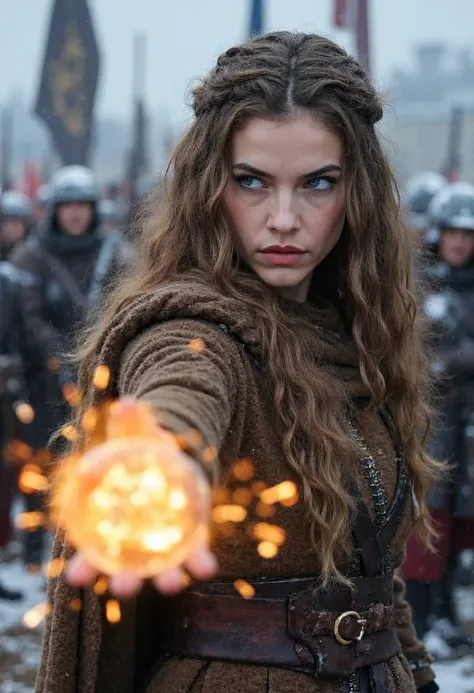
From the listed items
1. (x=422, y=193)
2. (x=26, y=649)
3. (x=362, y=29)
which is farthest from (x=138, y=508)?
(x=422, y=193)

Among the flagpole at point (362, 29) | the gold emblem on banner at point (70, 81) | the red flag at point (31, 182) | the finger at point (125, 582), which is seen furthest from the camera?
the red flag at point (31, 182)

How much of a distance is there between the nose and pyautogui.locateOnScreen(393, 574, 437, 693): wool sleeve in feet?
2.80

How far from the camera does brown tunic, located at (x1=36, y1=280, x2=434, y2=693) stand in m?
1.67

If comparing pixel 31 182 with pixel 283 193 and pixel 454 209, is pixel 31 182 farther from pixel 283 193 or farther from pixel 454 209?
pixel 283 193

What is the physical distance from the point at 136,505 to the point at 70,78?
7.43m

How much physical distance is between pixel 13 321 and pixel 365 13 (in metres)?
4.10

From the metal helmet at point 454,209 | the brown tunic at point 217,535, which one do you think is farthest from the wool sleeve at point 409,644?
the metal helmet at point 454,209

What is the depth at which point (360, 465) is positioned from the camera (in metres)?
1.92

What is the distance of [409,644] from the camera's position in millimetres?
2318

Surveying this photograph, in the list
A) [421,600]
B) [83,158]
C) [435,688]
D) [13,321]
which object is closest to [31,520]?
[13,321]

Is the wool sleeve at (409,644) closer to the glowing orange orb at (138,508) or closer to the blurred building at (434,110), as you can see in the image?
the glowing orange orb at (138,508)

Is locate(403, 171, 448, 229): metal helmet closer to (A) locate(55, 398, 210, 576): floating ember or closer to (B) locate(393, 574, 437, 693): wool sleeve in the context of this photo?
(B) locate(393, 574, 437, 693): wool sleeve

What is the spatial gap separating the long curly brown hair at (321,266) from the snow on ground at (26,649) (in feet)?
9.63

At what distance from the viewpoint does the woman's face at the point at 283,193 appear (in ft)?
6.32
